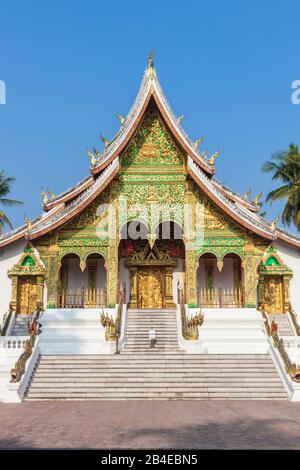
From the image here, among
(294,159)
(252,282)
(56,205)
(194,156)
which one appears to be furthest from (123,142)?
(294,159)

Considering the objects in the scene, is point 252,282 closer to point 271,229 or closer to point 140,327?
point 271,229

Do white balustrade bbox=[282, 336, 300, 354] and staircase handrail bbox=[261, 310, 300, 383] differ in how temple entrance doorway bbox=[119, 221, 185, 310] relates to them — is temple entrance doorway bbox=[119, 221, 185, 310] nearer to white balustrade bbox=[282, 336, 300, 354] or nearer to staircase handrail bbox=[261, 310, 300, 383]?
staircase handrail bbox=[261, 310, 300, 383]

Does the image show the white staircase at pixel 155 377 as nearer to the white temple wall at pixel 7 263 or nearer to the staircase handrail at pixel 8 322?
Answer: the staircase handrail at pixel 8 322

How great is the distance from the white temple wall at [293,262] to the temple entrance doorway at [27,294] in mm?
11266

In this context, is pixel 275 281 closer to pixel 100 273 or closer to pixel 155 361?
pixel 100 273

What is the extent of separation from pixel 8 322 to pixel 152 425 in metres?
12.4

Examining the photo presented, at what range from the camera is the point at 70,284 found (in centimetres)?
2117

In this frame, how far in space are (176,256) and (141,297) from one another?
2454 mm

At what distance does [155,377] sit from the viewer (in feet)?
42.7

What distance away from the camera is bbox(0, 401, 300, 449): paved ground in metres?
6.86

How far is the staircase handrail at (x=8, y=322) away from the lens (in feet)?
60.5

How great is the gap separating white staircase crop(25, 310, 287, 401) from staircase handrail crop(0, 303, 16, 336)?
458 centimetres

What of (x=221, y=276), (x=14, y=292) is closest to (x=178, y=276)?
(x=221, y=276)
